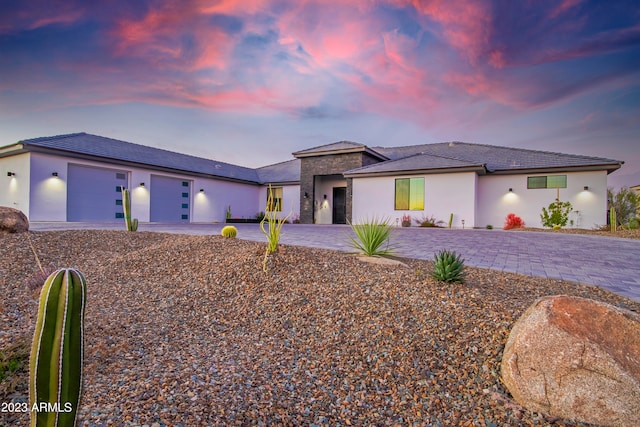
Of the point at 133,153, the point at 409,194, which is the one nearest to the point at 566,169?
the point at 409,194

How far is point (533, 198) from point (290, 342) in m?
16.5

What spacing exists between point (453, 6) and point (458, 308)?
9.09m

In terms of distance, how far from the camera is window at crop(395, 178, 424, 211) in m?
15.6

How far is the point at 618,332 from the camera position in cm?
191

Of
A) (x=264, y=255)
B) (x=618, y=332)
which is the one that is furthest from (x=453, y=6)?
(x=618, y=332)

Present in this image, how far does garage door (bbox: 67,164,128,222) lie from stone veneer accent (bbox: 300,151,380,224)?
9.76 metres

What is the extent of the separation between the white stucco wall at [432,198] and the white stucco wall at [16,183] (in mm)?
14470

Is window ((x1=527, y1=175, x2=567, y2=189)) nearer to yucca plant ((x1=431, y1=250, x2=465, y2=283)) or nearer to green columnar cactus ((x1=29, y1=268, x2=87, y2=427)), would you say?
yucca plant ((x1=431, y1=250, x2=465, y2=283))

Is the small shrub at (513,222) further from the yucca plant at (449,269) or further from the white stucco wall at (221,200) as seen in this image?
the white stucco wall at (221,200)

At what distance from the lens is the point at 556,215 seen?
541 inches

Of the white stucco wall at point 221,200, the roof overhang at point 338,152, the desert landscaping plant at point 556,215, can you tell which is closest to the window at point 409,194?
the roof overhang at point 338,152

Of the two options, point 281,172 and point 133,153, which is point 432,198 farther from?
point 133,153

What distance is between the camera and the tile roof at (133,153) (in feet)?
44.2

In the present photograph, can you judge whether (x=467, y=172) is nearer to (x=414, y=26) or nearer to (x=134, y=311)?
(x=414, y=26)
